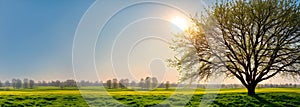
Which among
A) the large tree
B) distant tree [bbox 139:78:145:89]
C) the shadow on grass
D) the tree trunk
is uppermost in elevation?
the large tree

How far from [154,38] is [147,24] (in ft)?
6.00

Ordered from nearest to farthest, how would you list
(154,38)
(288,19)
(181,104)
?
(154,38)
(181,104)
(288,19)

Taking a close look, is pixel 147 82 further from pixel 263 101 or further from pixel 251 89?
pixel 251 89

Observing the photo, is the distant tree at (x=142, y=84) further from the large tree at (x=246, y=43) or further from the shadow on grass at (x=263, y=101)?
the shadow on grass at (x=263, y=101)

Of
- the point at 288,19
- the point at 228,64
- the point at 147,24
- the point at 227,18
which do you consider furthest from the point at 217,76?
the point at 147,24

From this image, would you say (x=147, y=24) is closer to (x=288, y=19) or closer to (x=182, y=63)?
(x=182, y=63)

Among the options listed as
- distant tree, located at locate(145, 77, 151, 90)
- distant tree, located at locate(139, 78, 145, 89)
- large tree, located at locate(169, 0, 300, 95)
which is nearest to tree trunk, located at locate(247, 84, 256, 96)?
large tree, located at locate(169, 0, 300, 95)

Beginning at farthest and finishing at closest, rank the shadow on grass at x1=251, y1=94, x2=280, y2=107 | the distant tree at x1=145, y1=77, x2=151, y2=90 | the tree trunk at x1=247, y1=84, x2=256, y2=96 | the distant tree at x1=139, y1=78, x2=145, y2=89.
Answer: the tree trunk at x1=247, y1=84, x2=256, y2=96 < the shadow on grass at x1=251, y1=94, x2=280, y2=107 < the distant tree at x1=139, y1=78, x2=145, y2=89 < the distant tree at x1=145, y1=77, x2=151, y2=90

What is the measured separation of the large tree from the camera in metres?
23.1

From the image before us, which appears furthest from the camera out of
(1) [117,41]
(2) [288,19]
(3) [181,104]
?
(2) [288,19]

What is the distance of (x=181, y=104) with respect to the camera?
20156 millimetres

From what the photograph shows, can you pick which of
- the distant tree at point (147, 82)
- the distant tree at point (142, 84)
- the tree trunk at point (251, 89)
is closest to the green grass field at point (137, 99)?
the tree trunk at point (251, 89)

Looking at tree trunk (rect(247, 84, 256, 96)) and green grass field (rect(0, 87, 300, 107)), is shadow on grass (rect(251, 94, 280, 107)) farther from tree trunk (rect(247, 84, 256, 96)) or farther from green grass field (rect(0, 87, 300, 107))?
tree trunk (rect(247, 84, 256, 96))

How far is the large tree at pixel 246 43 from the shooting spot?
911 inches
